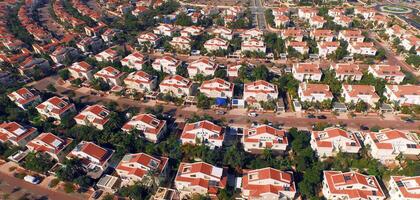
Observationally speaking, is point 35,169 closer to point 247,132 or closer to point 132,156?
point 132,156

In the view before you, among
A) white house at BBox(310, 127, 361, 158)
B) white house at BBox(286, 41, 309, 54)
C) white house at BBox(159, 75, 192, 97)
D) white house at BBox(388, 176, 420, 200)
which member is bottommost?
white house at BBox(388, 176, 420, 200)

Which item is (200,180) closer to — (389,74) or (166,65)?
(166,65)

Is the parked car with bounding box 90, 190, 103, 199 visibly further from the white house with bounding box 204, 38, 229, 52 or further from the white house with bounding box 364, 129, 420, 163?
the white house with bounding box 204, 38, 229, 52

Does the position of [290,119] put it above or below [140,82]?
below

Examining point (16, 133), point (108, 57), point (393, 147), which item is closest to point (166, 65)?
point (108, 57)

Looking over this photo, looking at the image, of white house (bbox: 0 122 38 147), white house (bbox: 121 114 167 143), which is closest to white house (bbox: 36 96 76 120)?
white house (bbox: 0 122 38 147)

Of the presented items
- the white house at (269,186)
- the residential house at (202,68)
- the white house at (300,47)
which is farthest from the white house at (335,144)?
the white house at (300,47)
